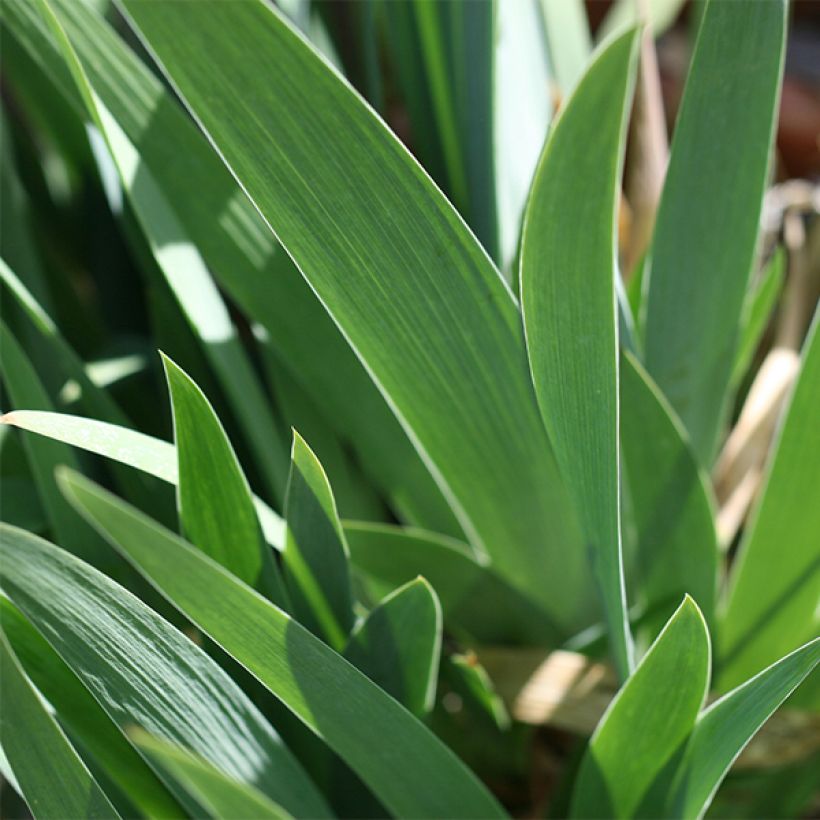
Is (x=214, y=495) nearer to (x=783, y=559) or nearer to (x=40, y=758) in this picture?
(x=40, y=758)

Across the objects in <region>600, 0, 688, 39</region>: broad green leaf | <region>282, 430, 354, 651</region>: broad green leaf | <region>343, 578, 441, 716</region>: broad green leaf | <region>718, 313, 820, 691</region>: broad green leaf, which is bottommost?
<region>718, 313, 820, 691</region>: broad green leaf

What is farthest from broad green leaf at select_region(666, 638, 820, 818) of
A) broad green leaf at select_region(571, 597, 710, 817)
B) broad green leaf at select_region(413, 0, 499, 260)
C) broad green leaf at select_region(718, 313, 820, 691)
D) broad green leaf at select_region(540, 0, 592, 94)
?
broad green leaf at select_region(540, 0, 592, 94)

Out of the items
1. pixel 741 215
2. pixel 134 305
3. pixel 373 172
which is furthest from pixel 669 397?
pixel 134 305

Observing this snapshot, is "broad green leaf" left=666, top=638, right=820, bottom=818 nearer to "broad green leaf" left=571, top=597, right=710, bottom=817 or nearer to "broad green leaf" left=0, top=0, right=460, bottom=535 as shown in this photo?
"broad green leaf" left=571, top=597, right=710, bottom=817

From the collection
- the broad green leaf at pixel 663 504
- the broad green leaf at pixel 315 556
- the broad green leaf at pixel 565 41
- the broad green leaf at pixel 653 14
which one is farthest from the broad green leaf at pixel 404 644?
the broad green leaf at pixel 653 14

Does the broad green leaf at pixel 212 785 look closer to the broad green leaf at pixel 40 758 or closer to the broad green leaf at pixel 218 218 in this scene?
the broad green leaf at pixel 40 758

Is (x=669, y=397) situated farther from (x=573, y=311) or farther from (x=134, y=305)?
(x=134, y=305)
